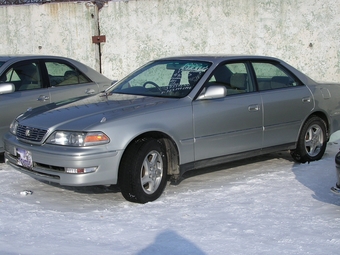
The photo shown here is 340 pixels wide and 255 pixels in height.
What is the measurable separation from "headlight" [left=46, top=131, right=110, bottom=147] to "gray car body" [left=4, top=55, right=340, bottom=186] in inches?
1.7

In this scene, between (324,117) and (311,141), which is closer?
(311,141)

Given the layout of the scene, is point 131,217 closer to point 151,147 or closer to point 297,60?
point 151,147

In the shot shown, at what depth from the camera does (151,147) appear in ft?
18.1

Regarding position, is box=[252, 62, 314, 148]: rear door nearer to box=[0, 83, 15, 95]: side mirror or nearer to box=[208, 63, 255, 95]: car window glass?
box=[208, 63, 255, 95]: car window glass

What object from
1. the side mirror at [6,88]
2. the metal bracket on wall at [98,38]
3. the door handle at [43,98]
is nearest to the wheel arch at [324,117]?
the door handle at [43,98]

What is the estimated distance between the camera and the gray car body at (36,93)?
719 centimetres

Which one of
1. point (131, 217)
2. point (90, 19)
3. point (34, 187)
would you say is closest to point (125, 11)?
point (90, 19)

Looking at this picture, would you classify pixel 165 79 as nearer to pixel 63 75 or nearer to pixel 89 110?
pixel 89 110

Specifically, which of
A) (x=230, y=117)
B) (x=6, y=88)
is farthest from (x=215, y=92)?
(x=6, y=88)

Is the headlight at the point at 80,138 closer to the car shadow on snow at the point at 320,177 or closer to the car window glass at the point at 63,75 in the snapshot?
the car shadow on snow at the point at 320,177

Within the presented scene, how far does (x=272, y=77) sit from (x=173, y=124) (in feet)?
6.31

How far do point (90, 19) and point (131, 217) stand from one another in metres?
7.60

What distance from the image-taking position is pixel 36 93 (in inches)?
299

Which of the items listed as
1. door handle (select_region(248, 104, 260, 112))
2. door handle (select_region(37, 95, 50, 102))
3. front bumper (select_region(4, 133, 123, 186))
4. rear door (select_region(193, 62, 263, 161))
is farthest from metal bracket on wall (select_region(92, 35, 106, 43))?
front bumper (select_region(4, 133, 123, 186))
